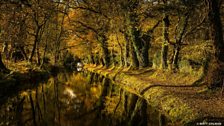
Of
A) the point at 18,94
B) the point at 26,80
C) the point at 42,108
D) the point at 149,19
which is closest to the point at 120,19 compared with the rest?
the point at 149,19

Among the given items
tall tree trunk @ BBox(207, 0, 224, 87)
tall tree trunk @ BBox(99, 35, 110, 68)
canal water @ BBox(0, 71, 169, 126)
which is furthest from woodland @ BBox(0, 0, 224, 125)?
canal water @ BBox(0, 71, 169, 126)

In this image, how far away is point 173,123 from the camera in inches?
554

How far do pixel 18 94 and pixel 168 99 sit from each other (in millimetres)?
13048

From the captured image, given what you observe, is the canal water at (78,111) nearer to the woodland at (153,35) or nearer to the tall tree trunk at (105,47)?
the woodland at (153,35)

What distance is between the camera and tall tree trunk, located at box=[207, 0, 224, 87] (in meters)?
17.4

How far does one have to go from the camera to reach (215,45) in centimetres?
1770

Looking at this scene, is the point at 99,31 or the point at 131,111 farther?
the point at 99,31

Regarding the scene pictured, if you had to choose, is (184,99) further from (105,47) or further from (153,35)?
(105,47)

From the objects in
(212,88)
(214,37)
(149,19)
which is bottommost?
(212,88)

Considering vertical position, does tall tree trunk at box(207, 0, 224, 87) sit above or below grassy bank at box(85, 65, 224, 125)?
above

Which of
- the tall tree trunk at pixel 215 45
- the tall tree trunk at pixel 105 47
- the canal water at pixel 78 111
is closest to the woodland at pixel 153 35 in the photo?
the tall tree trunk at pixel 215 45

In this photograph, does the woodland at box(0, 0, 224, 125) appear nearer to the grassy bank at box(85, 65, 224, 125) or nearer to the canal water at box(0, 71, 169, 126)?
the grassy bank at box(85, 65, 224, 125)

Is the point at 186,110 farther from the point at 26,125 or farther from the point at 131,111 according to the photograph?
the point at 26,125

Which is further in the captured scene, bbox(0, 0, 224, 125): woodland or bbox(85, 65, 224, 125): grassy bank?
bbox(0, 0, 224, 125): woodland
